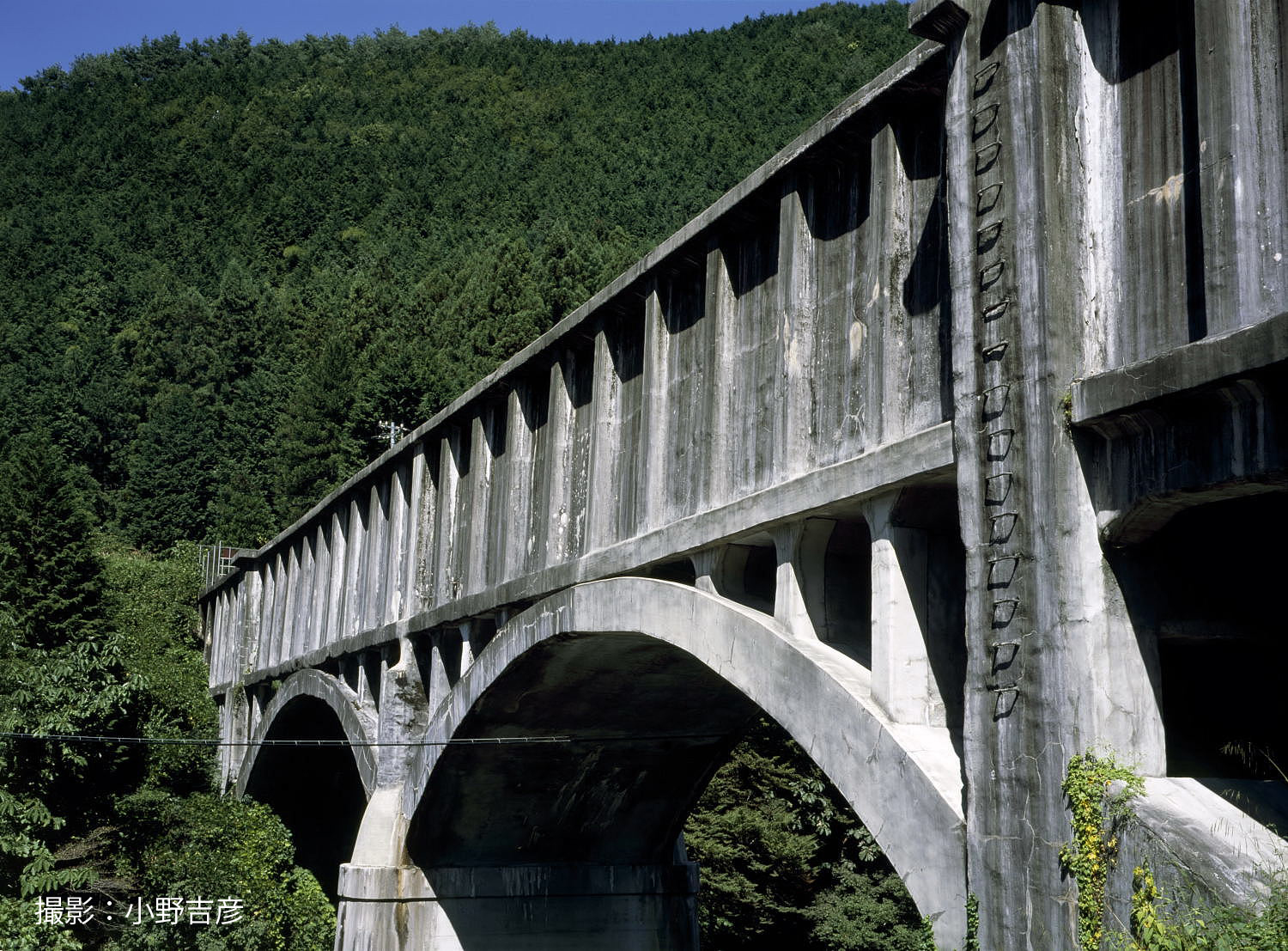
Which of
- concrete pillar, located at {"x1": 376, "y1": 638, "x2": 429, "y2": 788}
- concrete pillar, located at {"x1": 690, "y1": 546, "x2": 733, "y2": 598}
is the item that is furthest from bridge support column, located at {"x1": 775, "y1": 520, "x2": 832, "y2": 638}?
concrete pillar, located at {"x1": 376, "y1": 638, "x2": 429, "y2": 788}

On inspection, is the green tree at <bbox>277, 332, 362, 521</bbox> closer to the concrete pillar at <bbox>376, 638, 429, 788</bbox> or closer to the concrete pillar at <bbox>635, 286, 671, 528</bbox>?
the concrete pillar at <bbox>376, 638, 429, 788</bbox>

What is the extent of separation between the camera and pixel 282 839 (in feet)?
115

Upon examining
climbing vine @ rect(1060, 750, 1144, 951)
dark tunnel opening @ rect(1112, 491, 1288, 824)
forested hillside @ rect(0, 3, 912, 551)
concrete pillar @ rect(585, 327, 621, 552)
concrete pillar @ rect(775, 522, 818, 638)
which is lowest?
climbing vine @ rect(1060, 750, 1144, 951)

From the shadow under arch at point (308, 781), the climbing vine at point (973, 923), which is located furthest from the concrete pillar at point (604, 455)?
the shadow under arch at point (308, 781)

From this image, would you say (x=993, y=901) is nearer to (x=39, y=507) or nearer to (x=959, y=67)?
(x=959, y=67)

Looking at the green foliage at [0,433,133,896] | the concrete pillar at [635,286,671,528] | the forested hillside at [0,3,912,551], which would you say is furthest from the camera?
the forested hillside at [0,3,912,551]

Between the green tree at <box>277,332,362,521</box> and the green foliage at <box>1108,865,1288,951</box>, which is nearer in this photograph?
the green foliage at <box>1108,865,1288,951</box>

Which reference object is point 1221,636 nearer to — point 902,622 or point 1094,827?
point 1094,827

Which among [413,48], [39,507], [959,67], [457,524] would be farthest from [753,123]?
[959,67]

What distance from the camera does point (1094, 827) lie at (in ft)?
25.3

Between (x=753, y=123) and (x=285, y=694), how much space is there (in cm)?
10067

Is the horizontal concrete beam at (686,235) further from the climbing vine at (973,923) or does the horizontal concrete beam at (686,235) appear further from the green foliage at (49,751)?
the green foliage at (49,751)

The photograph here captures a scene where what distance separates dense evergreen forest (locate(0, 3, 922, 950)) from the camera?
99.3 feet

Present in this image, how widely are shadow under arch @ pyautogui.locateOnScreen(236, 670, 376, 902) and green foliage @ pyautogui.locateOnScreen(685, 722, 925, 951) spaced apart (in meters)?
9.41
